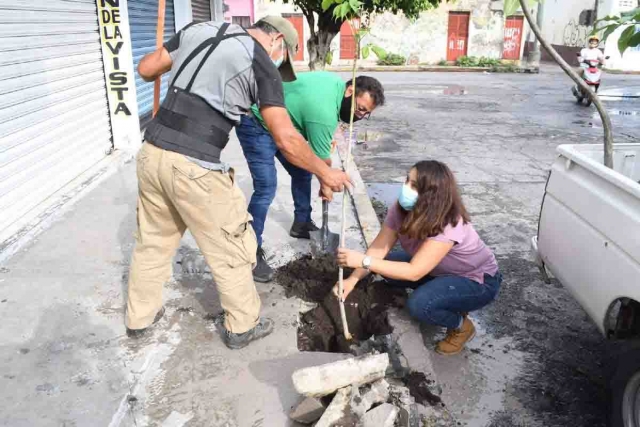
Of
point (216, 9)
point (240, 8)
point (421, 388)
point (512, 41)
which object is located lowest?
point (421, 388)

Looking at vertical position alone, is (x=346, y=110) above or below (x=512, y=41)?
below

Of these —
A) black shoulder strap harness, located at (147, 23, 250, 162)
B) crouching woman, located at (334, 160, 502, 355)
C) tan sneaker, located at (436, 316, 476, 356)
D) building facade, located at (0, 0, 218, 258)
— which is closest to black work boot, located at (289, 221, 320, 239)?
crouching woman, located at (334, 160, 502, 355)

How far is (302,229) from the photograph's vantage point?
4.43m

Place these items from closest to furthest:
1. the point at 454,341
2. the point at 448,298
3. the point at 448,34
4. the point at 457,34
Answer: the point at 448,298
the point at 454,341
the point at 448,34
the point at 457,34

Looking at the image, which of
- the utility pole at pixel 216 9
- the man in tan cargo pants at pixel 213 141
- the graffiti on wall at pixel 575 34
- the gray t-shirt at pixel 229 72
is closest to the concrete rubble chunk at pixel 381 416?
the man in tan cargo pants at pixel 213 141

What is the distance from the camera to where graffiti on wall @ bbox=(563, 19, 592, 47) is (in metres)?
26.3

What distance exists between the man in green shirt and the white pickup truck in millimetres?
1254

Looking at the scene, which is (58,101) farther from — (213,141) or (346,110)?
(213,141)

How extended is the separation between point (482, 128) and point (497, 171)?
342 centimetres

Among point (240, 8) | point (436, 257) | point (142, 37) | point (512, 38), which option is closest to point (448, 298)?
point (436, 257)

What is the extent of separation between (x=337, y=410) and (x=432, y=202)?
3.90ft

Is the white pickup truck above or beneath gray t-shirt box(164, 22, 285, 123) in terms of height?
beneath

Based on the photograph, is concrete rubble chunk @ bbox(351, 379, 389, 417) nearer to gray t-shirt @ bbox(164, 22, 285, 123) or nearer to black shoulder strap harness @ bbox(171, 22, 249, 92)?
gray t-shirt @ bbox(164, 22, 285, 123)

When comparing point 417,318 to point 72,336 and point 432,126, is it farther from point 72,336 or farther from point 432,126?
point 432,126
